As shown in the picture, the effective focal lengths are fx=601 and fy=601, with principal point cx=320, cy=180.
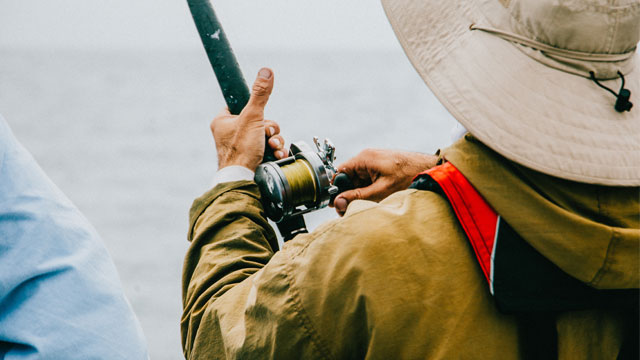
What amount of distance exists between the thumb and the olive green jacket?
0.74 m

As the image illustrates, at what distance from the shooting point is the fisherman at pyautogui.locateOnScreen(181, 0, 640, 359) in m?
1.01

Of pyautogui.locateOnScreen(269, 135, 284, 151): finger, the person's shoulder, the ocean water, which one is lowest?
the ocean water

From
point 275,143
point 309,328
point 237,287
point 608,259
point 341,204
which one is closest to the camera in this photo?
point 608,259

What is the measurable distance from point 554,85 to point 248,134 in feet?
3.17

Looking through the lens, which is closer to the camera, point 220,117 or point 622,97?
point 622,97

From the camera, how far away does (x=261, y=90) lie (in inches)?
70.0

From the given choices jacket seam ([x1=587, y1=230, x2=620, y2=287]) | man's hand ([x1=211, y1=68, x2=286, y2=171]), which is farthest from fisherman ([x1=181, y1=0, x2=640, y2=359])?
man's hand ([x1=211, y1=68, x2=286, y2=171])

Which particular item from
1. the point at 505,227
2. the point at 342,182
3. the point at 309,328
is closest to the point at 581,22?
the point at 505,227

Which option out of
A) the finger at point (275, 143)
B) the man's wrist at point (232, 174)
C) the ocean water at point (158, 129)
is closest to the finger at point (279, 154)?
the finger at point (275, 143)

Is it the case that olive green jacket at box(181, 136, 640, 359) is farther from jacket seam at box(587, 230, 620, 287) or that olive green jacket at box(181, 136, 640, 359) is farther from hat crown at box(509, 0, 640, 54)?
hat crown at box(509, 0, 640, 54)

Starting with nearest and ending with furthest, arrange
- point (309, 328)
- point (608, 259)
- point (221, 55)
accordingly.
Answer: point (608, 259) < point (309, 328) < point (221, 55)

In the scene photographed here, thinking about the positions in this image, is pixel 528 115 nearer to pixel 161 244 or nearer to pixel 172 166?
pixel 161 244

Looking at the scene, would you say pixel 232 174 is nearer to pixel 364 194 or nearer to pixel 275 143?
pixel 275 143

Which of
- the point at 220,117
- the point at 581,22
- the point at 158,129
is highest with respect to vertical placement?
the point at 581,22
